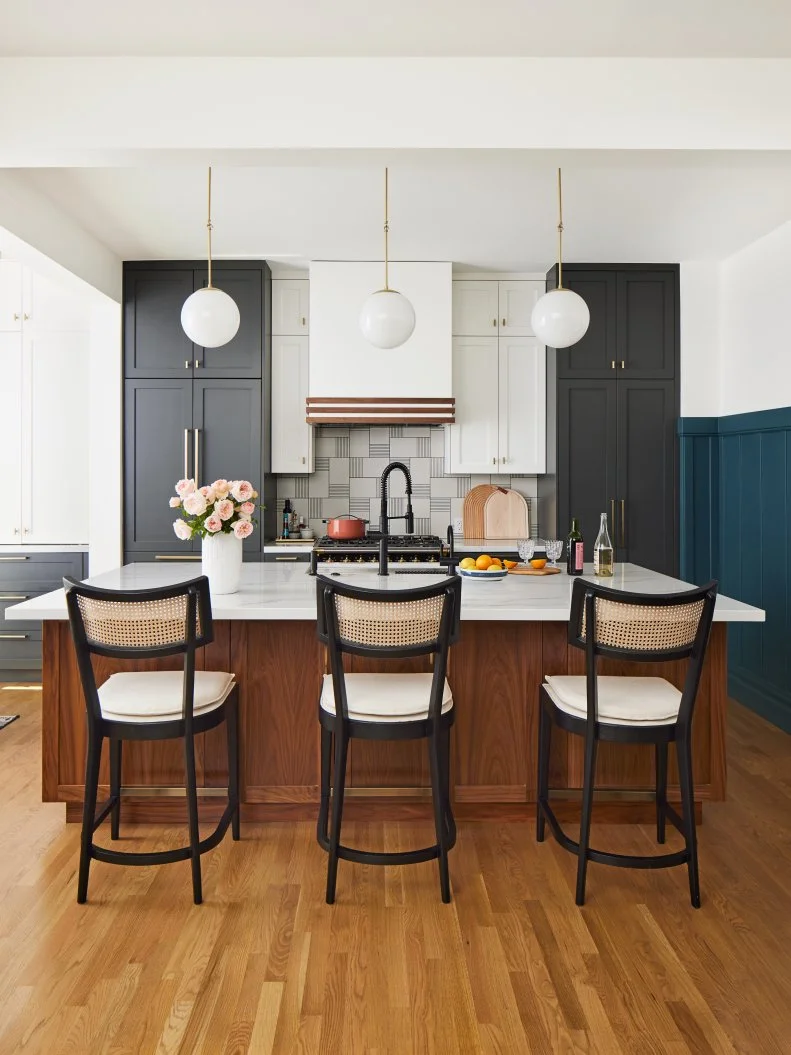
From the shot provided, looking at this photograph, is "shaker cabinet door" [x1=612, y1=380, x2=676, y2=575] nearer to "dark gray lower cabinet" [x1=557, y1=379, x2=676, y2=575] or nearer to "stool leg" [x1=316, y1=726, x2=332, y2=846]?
"dark gray lower cabinet" [x1=557, y1=379, x2=676, y2=575]

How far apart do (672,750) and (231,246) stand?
371 cm

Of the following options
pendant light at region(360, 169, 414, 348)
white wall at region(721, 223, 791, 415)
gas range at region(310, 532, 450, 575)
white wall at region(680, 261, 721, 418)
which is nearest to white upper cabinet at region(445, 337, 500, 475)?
gas range at region(310, 532, 450, 575)

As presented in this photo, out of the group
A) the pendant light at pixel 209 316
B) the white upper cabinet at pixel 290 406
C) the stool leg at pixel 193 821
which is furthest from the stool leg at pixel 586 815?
the white upper cabinet at pixel 290 406

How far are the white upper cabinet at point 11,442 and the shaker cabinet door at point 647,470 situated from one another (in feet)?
12.7

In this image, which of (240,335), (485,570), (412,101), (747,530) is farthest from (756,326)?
(240,335)

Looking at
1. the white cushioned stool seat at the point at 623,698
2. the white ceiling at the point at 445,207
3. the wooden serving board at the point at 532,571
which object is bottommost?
the white cushioned stool seat at the point at 623,698

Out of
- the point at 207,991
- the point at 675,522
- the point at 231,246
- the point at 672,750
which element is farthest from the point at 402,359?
the point at 207,991

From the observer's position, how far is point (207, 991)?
1.97 metres

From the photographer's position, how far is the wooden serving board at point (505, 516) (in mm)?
5492

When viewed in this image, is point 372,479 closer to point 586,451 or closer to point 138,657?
point 586,451

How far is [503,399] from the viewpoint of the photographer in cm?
532

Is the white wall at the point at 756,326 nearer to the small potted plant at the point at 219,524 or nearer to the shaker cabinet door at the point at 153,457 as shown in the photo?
the small potted plant at the point at 219,524

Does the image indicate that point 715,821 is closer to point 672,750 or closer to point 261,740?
point 672,750

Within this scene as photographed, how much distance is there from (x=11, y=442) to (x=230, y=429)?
1413 mm
